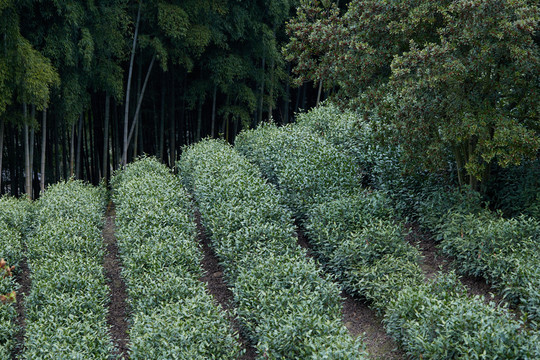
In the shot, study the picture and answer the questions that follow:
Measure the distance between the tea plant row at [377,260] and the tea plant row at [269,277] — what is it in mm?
473

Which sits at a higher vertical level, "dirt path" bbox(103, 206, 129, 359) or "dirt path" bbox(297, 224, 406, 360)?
"dirt path" bbox(297, 224, 406, 360)

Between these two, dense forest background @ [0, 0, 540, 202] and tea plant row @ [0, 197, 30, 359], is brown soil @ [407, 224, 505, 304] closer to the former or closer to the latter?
dense forest background @ [0, 0, 540, 202]

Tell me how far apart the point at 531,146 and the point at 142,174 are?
693 cm

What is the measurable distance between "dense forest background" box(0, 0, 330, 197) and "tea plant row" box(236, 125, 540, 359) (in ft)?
6.80

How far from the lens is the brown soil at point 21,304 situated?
512 centimetres

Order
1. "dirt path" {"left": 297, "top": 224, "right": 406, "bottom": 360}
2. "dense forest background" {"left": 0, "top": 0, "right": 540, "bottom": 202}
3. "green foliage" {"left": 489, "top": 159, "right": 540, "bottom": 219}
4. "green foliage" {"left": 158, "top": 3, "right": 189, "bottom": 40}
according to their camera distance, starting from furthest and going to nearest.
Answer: "green foliage" {"left": 158, "top": 3, "right": 189, "bottom": 40}
"green foliage" {"left": 489, "top": 159, "right": 540, "bottom": 219}
"dense forest background" {"left": 0, "top": 0, "right": 540, "bottom": 202}
"dirt path" {"left": 297, "top": 224, "right": 406, "bottom": 360}

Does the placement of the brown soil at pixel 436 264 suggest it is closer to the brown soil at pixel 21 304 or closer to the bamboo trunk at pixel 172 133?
the brown soil at pixel 21 304

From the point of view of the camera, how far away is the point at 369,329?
201 inches

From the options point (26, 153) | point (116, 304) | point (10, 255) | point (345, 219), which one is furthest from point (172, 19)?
point (116, 304)

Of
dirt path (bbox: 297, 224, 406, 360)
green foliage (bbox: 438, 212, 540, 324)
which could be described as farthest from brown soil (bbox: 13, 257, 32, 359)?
green foliage (bbox: 438, 212, 540, 324)

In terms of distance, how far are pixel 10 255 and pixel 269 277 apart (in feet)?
13.3

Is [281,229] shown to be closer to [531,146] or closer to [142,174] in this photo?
[531,146]

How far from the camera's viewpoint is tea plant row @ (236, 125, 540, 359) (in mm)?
3754

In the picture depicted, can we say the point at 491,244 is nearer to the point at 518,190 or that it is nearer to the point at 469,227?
the point at 469,227
